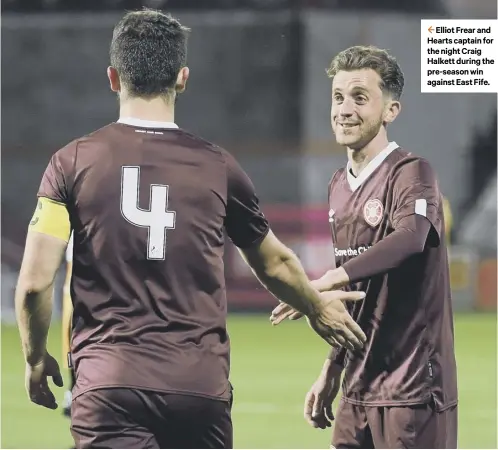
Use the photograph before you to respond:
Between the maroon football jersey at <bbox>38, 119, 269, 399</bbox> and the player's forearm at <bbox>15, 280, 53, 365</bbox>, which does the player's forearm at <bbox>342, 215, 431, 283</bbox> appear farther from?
the player's forearm at <bbox>15, 280, 53, 365</bbox>

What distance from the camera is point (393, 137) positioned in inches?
865

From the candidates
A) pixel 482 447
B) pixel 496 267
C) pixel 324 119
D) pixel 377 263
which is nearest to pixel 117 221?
pixel 377 263

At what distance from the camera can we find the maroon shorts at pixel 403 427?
398 cm

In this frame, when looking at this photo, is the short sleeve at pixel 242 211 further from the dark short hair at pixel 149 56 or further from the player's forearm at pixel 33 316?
the player's forearm at pixel 33 316

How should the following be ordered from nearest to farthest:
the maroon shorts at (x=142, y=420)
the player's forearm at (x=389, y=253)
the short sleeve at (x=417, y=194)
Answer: the maroon shorts at (x=142, y=420)
the player's forearm at (x=389, y=253)
the short sleeve at (x=417, y=194)

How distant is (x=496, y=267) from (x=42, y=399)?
51.2ft

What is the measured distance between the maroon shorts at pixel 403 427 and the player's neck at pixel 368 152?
34.3 inches

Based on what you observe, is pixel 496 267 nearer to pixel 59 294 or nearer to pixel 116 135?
pixel 59 294

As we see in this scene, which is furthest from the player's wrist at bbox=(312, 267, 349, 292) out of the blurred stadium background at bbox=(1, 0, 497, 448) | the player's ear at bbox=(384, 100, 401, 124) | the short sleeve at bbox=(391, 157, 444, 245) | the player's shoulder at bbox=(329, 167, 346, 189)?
the blurred stadium background at bbox=(1, 0, 497, 448)

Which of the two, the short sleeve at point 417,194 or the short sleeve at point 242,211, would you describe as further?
the short sleeve at point 417,194

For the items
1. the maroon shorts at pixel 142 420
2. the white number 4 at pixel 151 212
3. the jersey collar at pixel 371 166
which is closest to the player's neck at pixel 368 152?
the jersey collar at pixel 371 166

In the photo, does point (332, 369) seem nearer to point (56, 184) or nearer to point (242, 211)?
point (242, 211)

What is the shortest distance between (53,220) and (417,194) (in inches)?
52.6

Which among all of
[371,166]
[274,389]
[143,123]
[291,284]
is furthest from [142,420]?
[274,389]
